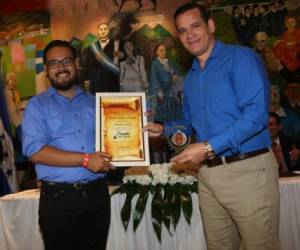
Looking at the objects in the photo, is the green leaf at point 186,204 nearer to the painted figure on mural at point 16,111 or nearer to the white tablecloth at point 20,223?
the white tablecloth at point 20,223

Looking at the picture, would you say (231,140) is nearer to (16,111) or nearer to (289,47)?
(289,47)

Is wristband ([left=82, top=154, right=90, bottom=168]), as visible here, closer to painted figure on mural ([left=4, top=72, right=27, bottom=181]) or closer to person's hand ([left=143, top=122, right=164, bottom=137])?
person's hand ([left=143, top=122, right=164, bottom=137])

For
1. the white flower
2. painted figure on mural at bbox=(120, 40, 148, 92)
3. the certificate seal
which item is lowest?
the white flower

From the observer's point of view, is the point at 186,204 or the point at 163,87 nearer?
the point at 186,204

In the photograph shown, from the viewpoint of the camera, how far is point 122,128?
233 centimetres

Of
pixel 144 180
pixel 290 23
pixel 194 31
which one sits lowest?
pixel 144 180

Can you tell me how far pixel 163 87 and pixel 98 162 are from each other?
3435mm

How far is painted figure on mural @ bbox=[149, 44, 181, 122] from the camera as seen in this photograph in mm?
5414

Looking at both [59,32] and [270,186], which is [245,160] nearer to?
[270,186]

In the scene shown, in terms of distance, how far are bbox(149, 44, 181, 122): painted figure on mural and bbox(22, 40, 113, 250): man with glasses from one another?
10.1 ft

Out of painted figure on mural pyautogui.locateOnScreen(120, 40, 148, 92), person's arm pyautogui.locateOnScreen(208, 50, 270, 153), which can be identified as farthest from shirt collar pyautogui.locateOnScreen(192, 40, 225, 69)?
painted figure on mural pyautogui.locateOnScreen(120, 40, 148, 92)

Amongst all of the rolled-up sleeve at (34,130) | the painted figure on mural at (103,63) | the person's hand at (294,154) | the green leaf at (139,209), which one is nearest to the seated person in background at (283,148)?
the person's hand at (294,154)

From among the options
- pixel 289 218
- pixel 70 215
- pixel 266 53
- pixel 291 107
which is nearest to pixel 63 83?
pixel 70 215

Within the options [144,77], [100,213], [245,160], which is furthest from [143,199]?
[144,77]
